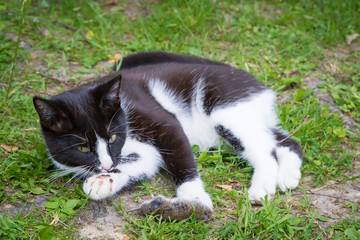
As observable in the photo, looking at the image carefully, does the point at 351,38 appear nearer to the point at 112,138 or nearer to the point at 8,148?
the point at 112,138

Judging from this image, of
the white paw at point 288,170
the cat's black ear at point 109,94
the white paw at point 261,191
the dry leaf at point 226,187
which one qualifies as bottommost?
the dry leaf at point 226,187

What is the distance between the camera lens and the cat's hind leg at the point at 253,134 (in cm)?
280

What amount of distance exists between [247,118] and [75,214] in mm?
1549

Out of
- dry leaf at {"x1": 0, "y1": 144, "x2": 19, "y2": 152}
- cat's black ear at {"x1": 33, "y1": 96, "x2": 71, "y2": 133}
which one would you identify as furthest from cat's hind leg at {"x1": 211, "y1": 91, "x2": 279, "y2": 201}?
dry leaf at {"x1": 0, "y1": 144, "x2": 19, "y2": 152}

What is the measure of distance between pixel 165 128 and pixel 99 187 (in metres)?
0.66

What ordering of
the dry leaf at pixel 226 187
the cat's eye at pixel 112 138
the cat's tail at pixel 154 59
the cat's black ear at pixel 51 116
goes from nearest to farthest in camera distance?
the cat's black ear at pixel 51 116
the cat's eye at pixel 112 138
the dry leaf at pixel 226 187
the cat's tail at pixel 154 59

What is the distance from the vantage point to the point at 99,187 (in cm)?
246

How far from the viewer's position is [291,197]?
2.65 meters

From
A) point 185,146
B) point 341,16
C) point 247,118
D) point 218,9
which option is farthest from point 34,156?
point 341,16

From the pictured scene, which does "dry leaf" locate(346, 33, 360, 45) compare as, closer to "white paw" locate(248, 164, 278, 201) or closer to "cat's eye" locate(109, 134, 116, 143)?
"white paw" locate(248, 164, 278, 201)

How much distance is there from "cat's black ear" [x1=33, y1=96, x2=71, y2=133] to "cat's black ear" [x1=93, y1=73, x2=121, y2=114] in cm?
27

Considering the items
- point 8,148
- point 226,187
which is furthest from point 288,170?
point 8,148

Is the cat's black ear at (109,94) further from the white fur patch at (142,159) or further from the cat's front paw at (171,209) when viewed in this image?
the cat's front paw at (171,209)

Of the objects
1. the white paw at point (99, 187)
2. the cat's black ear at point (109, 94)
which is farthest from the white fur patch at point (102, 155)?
the cat's black ear at point (109, 94)
